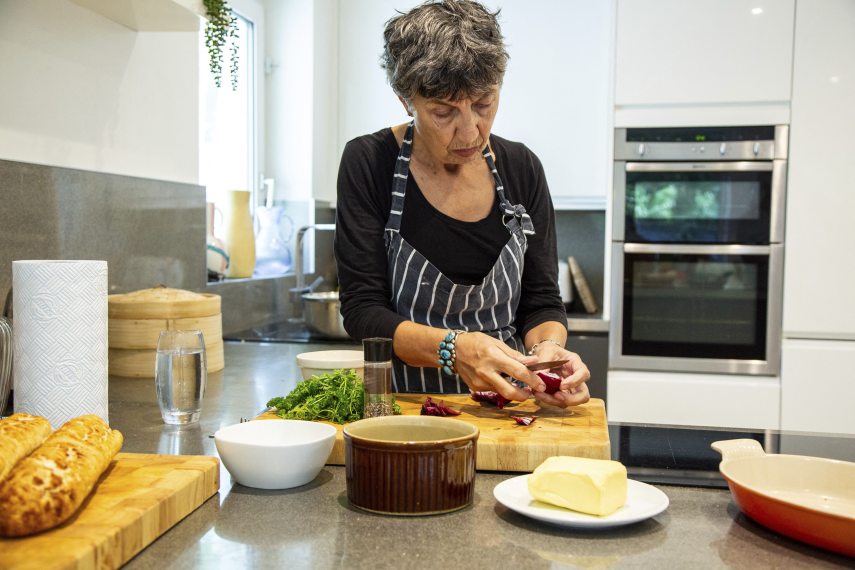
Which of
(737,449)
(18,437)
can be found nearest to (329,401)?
(18,437)

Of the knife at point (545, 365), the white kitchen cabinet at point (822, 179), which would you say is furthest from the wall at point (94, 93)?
the white kitchen cabinet at point (822, 179)

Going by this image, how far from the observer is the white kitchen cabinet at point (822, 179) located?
8.89 feet

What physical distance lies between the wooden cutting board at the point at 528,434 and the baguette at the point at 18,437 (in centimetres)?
36

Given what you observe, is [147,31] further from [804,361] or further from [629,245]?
[804,361]

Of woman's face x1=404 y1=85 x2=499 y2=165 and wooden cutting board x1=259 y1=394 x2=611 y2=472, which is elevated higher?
woman's face x1=404 y1=85 x2=499 y2=165

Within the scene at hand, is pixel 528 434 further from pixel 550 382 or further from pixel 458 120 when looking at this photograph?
pixel 458 120

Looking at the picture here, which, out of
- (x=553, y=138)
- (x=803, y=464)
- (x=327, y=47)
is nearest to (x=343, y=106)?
(x=327, y=47)

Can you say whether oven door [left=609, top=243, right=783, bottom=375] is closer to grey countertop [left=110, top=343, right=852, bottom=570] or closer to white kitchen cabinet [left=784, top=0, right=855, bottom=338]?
white kitchen cabinet [left=784, top=0, right=855, bottom=338]

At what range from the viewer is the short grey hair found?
1.35 m

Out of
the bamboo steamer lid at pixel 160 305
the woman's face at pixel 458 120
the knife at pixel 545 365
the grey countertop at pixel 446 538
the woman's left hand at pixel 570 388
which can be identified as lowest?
the grey countertop at pixel 446 538

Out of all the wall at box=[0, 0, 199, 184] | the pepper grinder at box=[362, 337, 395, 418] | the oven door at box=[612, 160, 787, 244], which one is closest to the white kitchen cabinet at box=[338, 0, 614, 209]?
the oven door at box=[612, 160, 787, 244]

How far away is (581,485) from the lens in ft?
2.82

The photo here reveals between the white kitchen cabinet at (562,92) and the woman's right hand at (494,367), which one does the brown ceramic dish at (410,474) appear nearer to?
the woman's right hand at (494,367)

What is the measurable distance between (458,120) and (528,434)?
0.59 metres
